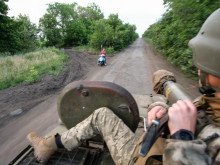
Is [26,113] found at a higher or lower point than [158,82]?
lower

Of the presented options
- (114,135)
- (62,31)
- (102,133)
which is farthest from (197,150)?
(62,31)

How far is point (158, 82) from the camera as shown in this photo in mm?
2455

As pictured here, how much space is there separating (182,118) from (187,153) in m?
0.22

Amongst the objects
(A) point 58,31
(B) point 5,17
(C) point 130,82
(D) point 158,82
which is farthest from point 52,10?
(D) point 158,82

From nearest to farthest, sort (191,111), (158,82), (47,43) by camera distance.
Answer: (191,111)
(158,82)
(47,43)

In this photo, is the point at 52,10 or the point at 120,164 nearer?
the point at 120,164

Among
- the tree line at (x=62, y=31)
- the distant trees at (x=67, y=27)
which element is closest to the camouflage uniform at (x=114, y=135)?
the tree line at (x=62, y=31)

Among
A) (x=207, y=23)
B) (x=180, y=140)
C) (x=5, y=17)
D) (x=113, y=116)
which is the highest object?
(x=5, y=17)

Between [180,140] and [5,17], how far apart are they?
21.1 metres

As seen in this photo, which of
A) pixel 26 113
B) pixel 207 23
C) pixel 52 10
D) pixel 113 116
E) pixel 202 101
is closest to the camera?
pixel 202 101

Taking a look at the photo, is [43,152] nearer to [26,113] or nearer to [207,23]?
[207,23]

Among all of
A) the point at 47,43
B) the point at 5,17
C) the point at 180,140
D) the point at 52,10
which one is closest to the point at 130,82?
the point at 180,140

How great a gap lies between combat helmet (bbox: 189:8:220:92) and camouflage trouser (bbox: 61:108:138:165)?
900 millimetres

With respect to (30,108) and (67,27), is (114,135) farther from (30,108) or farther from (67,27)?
(67,27)
